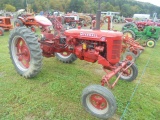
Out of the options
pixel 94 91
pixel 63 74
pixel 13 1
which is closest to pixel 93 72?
pixel 63 74

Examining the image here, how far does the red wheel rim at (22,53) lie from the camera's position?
4012 mm

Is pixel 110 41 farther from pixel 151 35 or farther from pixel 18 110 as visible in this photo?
pixel 151 35

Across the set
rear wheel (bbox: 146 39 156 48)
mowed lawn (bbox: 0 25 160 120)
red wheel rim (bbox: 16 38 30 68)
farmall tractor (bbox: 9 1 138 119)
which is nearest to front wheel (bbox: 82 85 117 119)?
farmall tractor (bbox: 9 1 138 119)

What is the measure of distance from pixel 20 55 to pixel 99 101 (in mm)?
2430

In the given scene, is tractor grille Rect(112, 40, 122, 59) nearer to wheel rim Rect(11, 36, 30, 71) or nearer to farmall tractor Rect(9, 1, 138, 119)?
farmall tractor Rect(9, 1, 138, 119)

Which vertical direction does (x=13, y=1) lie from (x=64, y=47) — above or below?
above

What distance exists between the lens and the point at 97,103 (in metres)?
2.76

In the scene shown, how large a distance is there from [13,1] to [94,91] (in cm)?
5645

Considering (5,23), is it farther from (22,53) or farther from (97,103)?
(97,103)

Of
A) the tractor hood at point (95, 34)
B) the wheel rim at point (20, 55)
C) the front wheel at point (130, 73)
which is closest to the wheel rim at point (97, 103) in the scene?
the tractor hood at point (95, 34)

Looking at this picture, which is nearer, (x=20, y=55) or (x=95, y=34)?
(x=95, y=34)

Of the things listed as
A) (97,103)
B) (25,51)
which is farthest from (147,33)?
(97,103)

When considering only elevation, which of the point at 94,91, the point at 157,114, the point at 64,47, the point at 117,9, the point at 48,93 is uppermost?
the point at 117,9

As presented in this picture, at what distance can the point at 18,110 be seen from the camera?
279 cm
